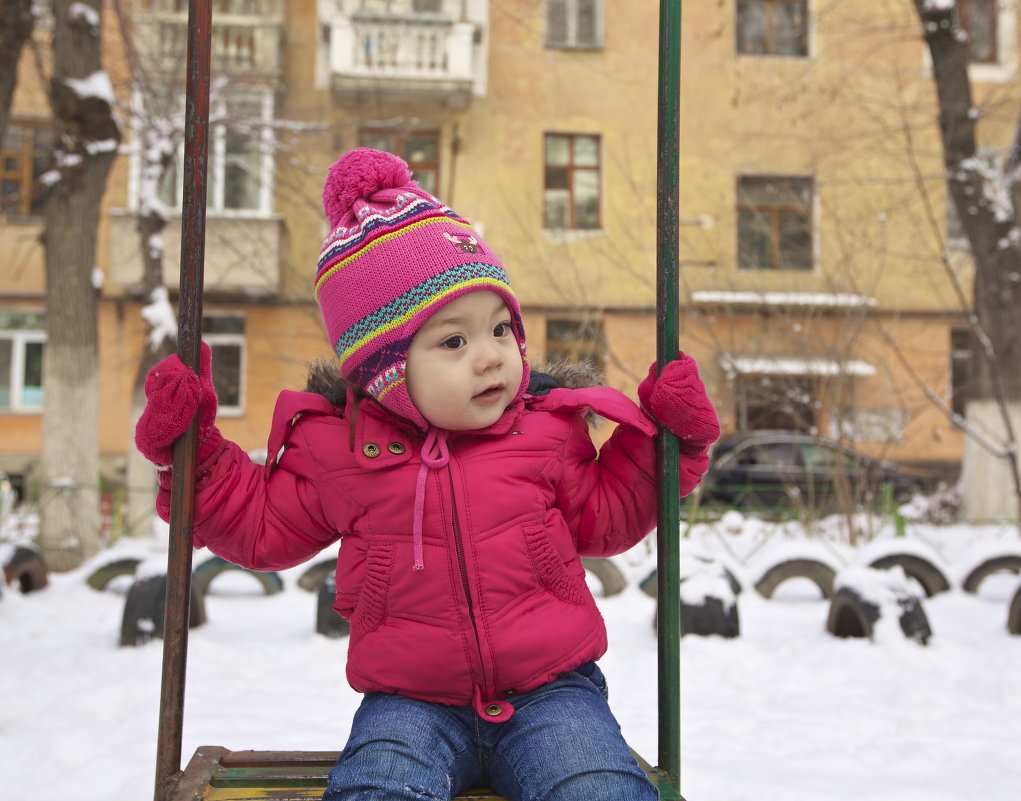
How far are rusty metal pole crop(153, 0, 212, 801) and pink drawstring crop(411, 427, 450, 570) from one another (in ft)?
1.38

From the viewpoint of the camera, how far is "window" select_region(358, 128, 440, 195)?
13.6 m

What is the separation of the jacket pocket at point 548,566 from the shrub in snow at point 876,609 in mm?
3092

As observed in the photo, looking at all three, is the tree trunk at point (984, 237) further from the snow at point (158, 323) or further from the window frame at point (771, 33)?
the snow at point (158, 323)

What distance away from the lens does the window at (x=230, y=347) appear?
1514 cm

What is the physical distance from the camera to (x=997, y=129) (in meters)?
15.7

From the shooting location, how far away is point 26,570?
5.82 metres

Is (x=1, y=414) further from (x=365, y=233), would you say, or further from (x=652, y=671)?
(x=365, y=233)

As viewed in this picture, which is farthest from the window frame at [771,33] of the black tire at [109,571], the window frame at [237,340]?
the black tire at [109,571]

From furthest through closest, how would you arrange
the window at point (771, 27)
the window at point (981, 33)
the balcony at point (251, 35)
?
1. the window at point (771, 27)
2. the window at point (981, 33)
3. the balcony at point (251, 35)

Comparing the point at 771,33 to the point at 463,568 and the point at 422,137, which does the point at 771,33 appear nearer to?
the point at 422,137

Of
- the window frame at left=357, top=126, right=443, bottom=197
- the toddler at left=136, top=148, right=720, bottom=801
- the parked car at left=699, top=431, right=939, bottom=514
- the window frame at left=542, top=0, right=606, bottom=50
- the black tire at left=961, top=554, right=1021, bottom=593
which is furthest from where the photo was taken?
the window frame at left=542, top=0, right=606, bottom=50

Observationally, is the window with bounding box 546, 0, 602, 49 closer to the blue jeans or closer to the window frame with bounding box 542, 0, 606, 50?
the window frame with bounding box 542, 0, 606, 50

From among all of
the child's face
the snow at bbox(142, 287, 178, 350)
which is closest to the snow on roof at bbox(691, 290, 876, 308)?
the snow at bbox(142, 287, 178, 350)

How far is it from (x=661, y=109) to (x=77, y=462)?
7247 millimetres
